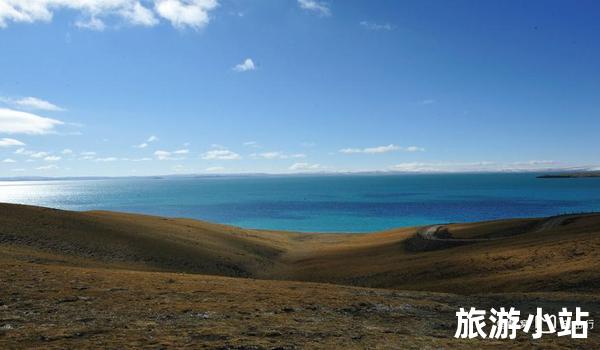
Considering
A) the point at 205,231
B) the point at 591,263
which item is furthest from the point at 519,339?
the point at 205,231

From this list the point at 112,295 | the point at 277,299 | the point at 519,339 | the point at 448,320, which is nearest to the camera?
the point at 519,339

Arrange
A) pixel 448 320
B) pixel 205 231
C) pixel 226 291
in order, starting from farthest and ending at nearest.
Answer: pixel 205 231
pixel 226 291
pixel 448 320

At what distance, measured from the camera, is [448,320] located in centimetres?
1326

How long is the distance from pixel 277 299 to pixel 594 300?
492 inches

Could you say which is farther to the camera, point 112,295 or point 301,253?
point 301,253

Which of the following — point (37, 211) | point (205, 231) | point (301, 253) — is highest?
point (37, 211)

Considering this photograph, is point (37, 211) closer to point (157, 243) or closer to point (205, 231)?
point (157, 243)

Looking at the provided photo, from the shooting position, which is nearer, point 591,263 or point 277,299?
point 277,299

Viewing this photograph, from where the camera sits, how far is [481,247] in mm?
33688

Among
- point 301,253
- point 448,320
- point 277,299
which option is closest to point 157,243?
point 301,253

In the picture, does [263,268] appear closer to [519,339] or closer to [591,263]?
[591,263]

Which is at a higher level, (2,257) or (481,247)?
(2,257)

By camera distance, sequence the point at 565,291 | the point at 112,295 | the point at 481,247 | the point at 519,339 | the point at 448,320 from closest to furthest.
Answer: the point at 519,339 → the point at 448,320 → the point at 112,295 → the point at 565,291 → the point at 481,247

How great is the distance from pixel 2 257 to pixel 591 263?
32.7 meters
